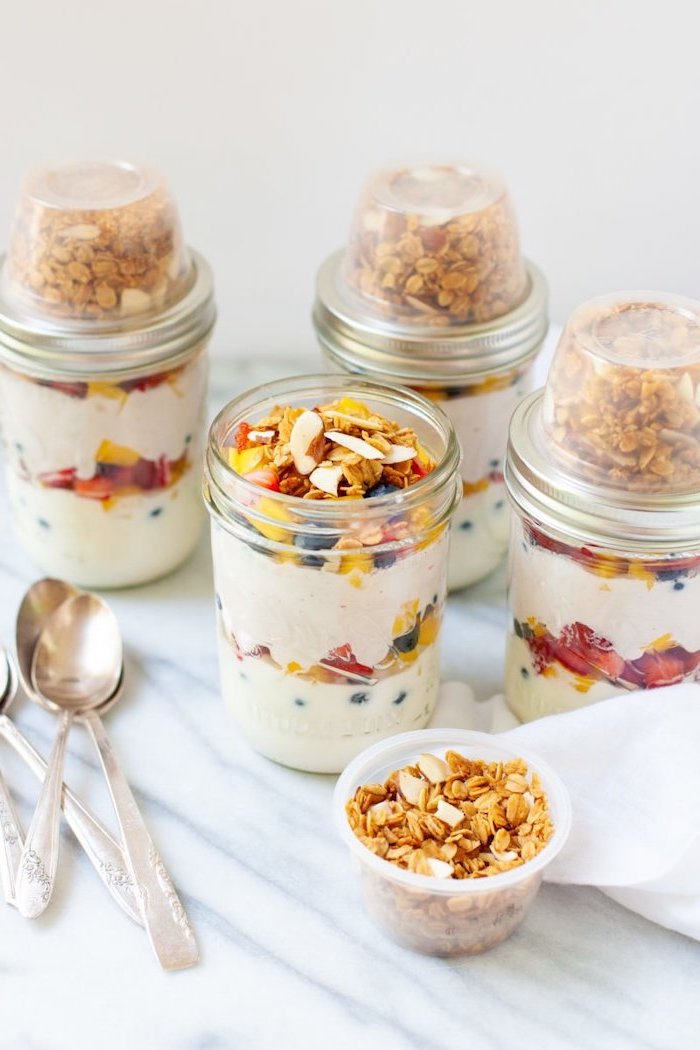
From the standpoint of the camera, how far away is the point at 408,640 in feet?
3.42

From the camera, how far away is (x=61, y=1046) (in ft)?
2.85

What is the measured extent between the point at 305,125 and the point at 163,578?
491mm

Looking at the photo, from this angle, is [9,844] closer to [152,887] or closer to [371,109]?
[152,887]

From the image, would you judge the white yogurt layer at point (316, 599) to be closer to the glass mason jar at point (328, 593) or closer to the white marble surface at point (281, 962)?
the glass mason jar at point (328, 593)

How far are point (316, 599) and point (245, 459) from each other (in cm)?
12

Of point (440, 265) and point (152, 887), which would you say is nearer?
point (152, 887)

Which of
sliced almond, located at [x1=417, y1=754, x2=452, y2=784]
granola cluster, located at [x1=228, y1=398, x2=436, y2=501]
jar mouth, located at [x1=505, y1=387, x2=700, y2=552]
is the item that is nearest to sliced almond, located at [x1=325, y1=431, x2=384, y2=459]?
granola cluster, located at [x1=228, y1=398, x2=436, y2=501]

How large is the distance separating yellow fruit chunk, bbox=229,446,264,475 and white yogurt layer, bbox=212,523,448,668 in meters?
0.05

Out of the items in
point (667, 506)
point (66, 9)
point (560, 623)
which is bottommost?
point (560, 623)

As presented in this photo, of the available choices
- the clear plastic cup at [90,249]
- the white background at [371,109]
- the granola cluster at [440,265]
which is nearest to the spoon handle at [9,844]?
the clear plastic cup at [90,249]

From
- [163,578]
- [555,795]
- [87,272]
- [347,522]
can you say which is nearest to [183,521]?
[163,578]

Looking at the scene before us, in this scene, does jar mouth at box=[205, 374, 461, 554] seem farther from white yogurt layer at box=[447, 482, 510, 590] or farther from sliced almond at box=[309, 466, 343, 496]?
white yogurt layer at box=[447, 482, 510, 590]

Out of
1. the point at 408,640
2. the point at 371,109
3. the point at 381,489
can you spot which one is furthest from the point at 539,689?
the point at 371,109

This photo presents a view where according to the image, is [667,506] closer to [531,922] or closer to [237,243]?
[531,922]
